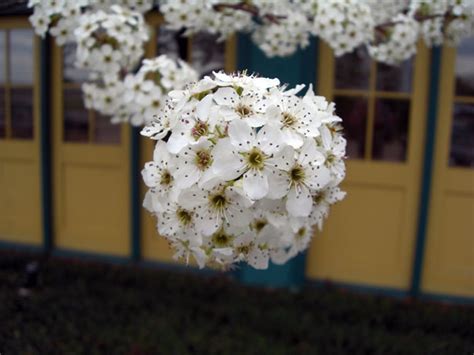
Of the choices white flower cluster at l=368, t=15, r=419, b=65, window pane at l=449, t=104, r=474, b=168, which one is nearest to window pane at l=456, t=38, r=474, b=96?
window pane at l=449, t=104, r=474, b=168

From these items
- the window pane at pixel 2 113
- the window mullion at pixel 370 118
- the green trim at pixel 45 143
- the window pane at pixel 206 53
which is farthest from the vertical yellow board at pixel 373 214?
the window pane at pixel 2 113

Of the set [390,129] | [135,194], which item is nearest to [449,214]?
[390,129]

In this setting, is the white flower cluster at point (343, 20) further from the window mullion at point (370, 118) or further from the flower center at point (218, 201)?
the window mullion at point (370, 118)

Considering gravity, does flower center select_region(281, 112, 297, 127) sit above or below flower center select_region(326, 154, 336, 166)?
above

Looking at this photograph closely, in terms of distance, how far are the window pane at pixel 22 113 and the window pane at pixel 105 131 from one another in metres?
0.61

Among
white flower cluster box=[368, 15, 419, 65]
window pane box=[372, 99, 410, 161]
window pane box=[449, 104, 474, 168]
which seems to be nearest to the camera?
white flower cluster box=[368, 15, 419, 65]

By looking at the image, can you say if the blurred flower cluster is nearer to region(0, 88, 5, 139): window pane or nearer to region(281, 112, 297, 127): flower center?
region(281, 112, 297, 127): flower center

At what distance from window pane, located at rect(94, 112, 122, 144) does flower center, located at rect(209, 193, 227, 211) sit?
132 inches

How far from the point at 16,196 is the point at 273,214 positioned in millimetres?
4029

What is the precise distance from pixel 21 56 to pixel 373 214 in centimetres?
308

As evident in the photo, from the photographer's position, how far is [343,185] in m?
3.88

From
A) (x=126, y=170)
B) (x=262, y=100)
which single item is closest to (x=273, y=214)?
(x=262, y=100)

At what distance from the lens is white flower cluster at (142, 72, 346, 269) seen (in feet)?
3.31

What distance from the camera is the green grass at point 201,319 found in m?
2.96
